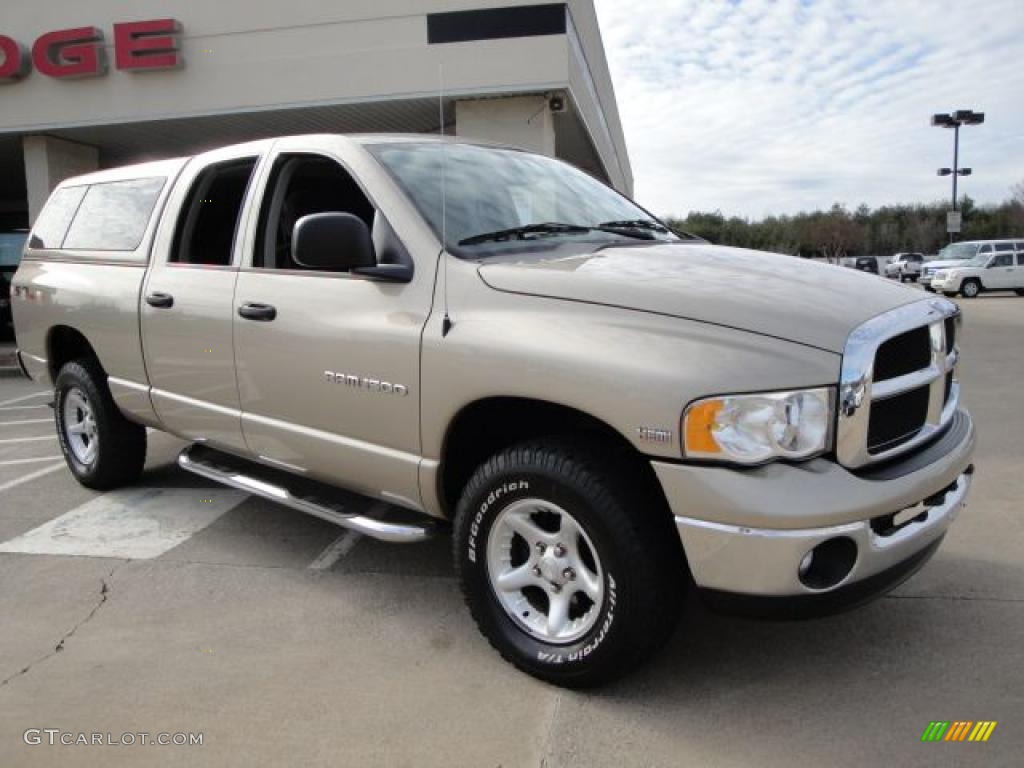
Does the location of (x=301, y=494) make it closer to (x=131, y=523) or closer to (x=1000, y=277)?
(x=131, y=523)

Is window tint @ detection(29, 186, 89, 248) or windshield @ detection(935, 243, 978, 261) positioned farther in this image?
windshield @ detection(935, 243, 978, 261)

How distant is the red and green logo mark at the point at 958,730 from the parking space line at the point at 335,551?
265cm

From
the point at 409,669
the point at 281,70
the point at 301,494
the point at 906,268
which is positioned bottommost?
the point at 906,268

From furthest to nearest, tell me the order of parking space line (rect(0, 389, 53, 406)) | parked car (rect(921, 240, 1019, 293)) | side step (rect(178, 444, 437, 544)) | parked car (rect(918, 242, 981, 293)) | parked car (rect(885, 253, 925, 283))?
parked car (rect(885, 253, 925, 283)) → parked car (rect(918, 242, 981, 293)) → parked car (rect(921, 240, 1019, 293)) → parking space line (rect(0, 389, 53, 406)) → side step (rect(178, 444, 437, 544))

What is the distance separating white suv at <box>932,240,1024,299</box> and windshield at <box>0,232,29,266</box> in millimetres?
26597

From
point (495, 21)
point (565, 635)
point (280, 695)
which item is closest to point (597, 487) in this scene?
point (565, 635)

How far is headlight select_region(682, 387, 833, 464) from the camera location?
2436 mm

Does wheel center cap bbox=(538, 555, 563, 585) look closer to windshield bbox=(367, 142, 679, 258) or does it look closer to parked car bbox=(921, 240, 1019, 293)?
windshield bbox=(367, 142, 679, 258)

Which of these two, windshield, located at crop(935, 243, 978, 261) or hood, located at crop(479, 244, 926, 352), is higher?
hood, located at crop(479, 244, 926, 352)

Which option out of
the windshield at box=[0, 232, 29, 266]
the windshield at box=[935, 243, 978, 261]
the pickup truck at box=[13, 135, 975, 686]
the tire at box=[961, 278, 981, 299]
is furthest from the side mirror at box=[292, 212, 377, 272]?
the windshield at box=[935, 243, 978, 261]

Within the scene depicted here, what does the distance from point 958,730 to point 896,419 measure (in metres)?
0.99

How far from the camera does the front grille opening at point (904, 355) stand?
265 centimetres

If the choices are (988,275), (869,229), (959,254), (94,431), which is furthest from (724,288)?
(869,229)

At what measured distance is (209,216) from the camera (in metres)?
4.55
